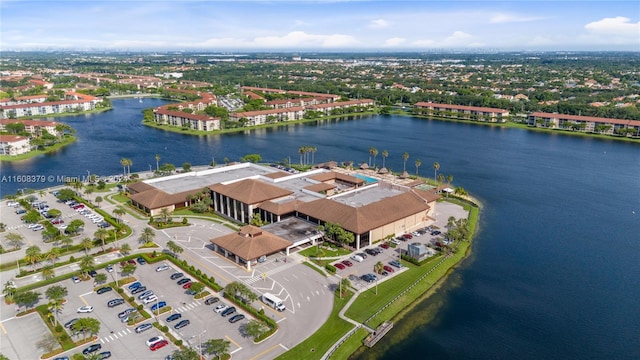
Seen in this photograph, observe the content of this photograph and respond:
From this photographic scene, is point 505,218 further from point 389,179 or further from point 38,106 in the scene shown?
point 38,106

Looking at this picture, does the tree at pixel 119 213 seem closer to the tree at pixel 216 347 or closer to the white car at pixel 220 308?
the white car at pixel 220 308

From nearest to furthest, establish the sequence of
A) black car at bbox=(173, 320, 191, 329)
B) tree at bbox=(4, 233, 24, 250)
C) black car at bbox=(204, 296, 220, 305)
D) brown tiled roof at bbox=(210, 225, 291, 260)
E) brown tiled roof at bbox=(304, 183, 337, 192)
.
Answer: black car at bbox=(173, 320, 191, 329) → black car at bbox=(204, 296, 220, 305) → brown tiled roof at bbox=(210, 225, 291, 260) → tree at bbox=(4, 233, 24, 250) → brown tiled roof at bbox=(304, 183, 337, 192)

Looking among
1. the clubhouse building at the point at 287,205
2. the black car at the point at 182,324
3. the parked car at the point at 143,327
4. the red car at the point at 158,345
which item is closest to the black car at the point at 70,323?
the parked car at the point at 143,327

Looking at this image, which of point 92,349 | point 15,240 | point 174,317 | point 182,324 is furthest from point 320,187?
point 92,349

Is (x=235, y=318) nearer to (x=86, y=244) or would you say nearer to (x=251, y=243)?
(x=251, y=243)

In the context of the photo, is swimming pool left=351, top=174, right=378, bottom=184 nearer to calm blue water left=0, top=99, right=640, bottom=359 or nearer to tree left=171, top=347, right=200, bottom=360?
calm blue water left=0, top=99, right=640, bottom=359

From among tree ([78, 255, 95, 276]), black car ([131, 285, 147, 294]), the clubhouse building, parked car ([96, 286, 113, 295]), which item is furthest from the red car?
tree ([78, 255, 95, 276])

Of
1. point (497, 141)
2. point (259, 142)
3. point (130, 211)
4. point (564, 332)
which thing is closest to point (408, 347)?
point (564, 332)
